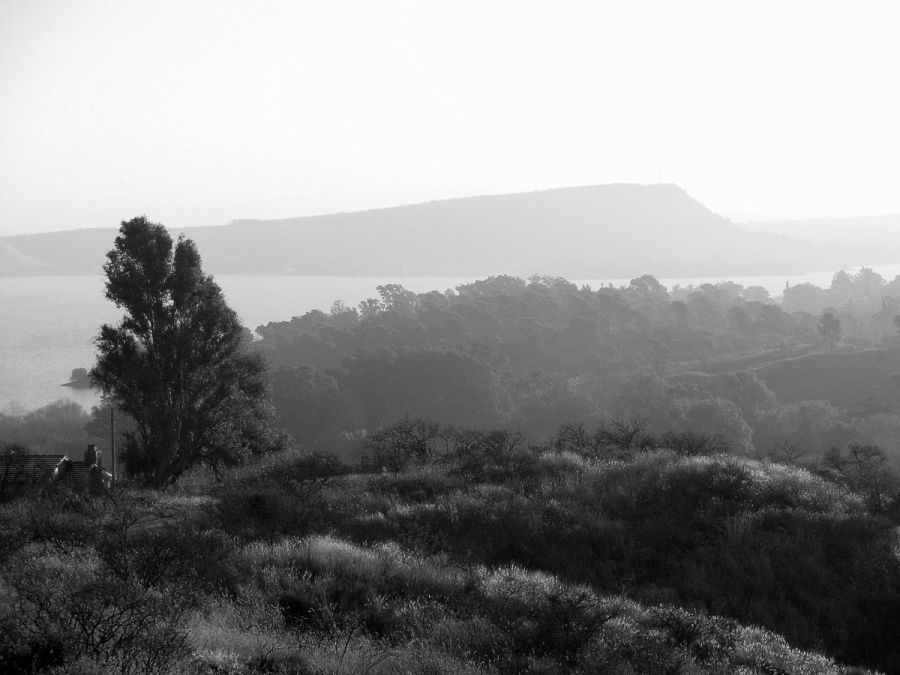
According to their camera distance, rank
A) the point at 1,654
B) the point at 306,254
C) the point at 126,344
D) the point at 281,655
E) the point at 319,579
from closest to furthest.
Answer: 1. the point at 1,654
2. the point at 281,655
3. the point at 319,579
4. the point at 126,344
5. the point at 306,254

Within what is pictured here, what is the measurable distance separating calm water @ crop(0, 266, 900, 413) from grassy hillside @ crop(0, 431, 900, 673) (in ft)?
111

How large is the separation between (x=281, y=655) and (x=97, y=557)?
325 cm

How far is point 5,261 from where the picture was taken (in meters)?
166

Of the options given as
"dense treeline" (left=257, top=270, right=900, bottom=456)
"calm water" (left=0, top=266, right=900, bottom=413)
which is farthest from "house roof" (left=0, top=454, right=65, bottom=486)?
"dense treeline" (left=257, top=270, right=900, bottom=456)

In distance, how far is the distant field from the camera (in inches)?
2083

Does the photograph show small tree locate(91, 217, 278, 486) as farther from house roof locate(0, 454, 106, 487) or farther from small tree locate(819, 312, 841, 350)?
small tree locate(819, 312, 841, 350)

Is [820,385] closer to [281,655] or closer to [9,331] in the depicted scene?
[281,655]

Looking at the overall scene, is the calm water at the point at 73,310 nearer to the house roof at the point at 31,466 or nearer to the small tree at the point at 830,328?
the house roof at the point at 31,466

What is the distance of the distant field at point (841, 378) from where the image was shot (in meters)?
52.9

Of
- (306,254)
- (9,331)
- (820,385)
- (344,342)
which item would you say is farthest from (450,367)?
(306,254)

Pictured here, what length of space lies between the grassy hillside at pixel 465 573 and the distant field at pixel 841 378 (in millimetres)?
43808

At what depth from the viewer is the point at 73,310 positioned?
119 metres

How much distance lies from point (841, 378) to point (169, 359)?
52545mm

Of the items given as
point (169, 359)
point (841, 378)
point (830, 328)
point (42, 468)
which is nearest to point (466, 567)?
point (169, 359)
